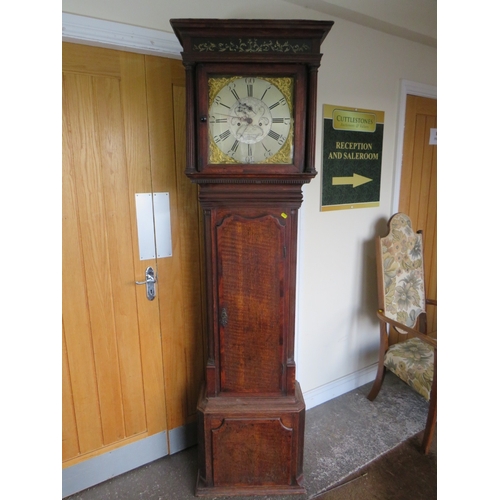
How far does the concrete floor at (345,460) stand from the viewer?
5.35 ft

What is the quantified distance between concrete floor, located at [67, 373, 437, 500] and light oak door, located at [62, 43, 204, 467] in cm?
20

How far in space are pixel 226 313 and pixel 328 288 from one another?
0.88 metres

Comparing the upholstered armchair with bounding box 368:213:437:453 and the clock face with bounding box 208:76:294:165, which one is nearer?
the clock face with bounding box 208:76:294:165

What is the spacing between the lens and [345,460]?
1.80 meters

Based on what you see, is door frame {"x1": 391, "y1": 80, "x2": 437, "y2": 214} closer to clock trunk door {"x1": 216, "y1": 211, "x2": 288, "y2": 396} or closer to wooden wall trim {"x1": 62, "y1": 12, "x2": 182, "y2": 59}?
clock trunk door {"x1": 216, "y1": 211, "x2": 288, "y2": 396}

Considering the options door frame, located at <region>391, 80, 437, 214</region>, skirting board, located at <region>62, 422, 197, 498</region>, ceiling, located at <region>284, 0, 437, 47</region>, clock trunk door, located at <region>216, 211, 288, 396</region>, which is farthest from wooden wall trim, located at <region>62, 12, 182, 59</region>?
skirting board, located at <region>62, 422, 197, 498</region>

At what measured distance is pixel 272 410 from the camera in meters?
1.49

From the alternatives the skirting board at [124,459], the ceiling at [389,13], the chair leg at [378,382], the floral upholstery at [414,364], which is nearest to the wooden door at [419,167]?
the ceiling at [389,13]

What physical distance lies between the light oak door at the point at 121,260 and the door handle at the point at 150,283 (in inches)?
0.9

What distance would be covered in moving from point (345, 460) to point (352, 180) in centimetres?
153

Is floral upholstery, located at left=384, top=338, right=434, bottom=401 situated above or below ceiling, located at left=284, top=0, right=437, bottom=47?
below

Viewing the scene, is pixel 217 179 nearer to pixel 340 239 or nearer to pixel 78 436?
pixel 340 239

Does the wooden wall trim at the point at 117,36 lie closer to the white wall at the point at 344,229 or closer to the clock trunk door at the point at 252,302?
the white wall at the point at 344,229

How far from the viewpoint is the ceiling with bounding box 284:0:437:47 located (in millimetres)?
1691
